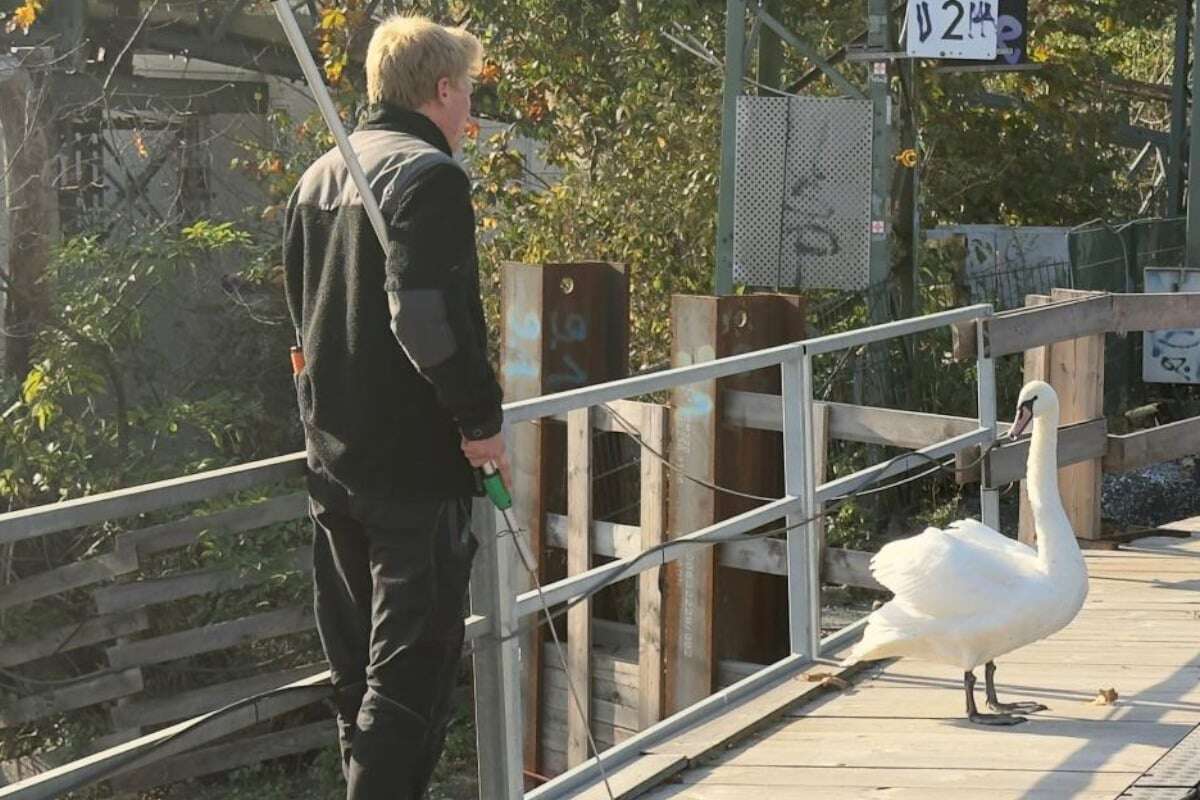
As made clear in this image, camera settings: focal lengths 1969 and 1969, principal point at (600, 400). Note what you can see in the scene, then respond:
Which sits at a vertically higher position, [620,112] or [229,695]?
[620,112]

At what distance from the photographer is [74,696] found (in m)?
7.67

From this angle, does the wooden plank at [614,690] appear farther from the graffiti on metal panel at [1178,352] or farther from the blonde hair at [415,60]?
A: the graffiti on metal panel at [1178,352]

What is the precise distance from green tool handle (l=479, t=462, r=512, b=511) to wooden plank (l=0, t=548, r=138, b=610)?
189 cm

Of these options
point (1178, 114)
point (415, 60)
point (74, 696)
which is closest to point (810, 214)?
point (74, 696)

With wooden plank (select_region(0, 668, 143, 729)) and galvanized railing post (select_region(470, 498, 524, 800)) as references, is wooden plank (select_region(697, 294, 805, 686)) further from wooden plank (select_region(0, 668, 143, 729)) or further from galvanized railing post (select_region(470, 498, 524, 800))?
galvanized railing post (select_region(470, 498, 524, 800))

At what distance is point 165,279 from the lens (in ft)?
48.0

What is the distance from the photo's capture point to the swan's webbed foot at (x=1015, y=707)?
235 inches

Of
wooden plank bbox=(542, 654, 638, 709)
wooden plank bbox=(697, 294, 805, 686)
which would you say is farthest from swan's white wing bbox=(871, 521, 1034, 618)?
wooden plank bbox=(542, 654, 638, 709)

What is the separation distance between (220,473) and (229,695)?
6.43 metres

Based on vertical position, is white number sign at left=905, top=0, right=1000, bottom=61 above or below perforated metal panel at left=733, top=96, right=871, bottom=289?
above

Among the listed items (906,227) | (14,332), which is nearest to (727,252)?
(906,227)

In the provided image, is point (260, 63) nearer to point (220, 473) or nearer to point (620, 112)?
point (620, 112)

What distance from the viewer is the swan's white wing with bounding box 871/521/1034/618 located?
571 centimetres

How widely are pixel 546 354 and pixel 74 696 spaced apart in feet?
9.16
